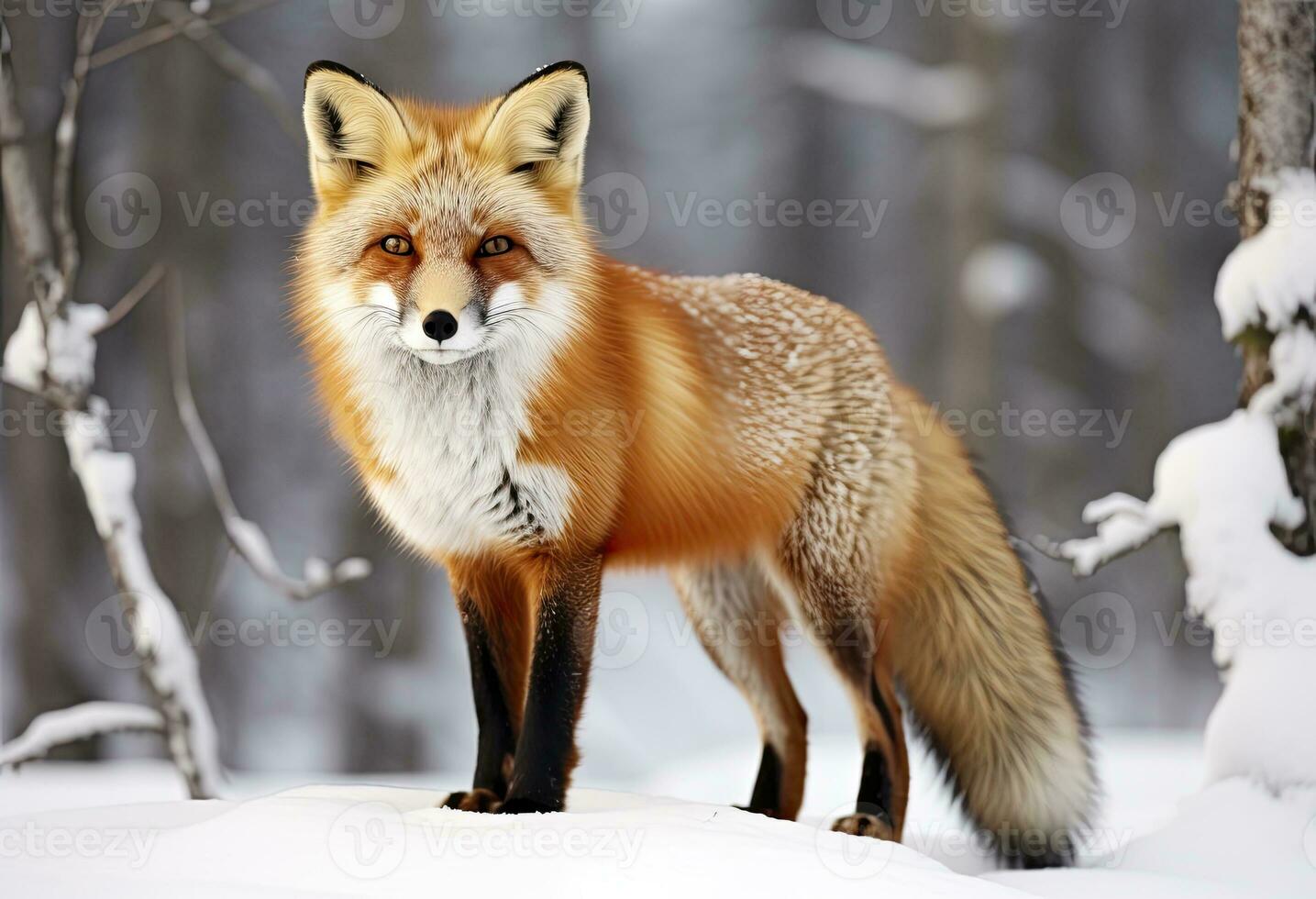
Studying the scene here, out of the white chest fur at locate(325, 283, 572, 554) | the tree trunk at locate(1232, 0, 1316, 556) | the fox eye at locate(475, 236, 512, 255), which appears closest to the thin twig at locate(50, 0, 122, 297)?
the white chest fur at locate(325, 283, 572, 554)

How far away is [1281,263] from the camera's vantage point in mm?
3156

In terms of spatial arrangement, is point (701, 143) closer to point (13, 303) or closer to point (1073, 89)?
point (1073, 89)

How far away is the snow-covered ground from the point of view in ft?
6.70

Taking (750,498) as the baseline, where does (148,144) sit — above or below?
above

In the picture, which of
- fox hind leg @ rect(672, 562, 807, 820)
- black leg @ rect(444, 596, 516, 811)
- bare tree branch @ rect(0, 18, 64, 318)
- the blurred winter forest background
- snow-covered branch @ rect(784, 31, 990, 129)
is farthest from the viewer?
snow-covered branch @ rect(784, 31, 990, 129)

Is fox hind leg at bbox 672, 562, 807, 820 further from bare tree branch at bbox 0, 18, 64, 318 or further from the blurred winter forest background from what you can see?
the blurred winter forest background

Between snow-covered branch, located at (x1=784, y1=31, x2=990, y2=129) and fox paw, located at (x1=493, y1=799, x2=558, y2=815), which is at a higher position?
snow-covered branch, located at (x1=784, y1=31, x2=990, y2=129)

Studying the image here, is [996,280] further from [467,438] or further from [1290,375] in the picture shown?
[467,438]

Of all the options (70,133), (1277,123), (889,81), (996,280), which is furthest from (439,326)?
(889,81)

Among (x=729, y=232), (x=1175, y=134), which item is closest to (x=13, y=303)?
(x=729, y=232)

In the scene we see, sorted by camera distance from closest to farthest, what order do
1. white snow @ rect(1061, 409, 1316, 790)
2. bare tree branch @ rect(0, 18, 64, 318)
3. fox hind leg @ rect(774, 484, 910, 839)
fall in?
1. fox hind leg @ rect(774, 484, 910, 839)
2. white snow @ rect(1061, 409, 1316, 790)
3. bare tree branch @ rect(0, 18, 64, 318)

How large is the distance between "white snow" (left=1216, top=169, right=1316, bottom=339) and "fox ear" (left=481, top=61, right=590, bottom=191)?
6.42 feet

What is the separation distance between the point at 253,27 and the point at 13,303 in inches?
87.3

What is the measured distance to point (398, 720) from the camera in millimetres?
6914
